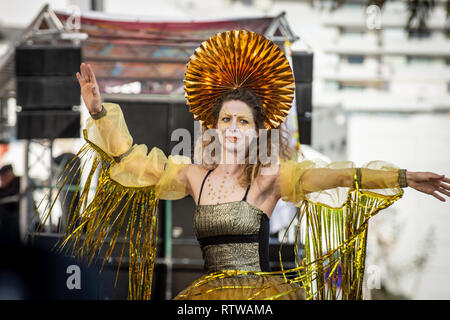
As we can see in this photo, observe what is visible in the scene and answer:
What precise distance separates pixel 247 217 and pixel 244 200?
0.26 ft

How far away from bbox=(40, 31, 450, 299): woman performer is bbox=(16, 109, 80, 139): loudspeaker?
250 cm

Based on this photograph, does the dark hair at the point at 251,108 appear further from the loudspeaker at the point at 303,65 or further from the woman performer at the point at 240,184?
the loudspeaker at the point at 303,65

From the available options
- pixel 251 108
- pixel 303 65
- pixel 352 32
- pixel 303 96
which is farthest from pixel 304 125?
pixel 352 32

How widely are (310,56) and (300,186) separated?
2.29 meters

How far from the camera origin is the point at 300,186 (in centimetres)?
265

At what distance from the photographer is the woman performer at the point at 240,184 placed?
101 inches

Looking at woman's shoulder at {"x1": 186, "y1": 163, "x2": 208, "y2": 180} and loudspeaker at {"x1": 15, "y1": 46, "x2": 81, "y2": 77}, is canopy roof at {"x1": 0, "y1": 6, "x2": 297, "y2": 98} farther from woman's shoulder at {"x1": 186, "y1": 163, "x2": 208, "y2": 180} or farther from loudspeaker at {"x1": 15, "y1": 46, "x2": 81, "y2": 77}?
woman's shoulder at {"x1": 186, "y1": 163, "x2": 208, "y2": 180}

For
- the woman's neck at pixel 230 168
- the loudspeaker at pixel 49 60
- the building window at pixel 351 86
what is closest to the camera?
the woman's neck at pixel 230 168

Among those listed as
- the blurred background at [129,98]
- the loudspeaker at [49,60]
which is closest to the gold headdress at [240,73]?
the blurred background at [129,98]

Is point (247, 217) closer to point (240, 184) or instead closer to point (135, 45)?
point (240, 184)

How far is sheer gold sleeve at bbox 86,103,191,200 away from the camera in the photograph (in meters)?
2.70

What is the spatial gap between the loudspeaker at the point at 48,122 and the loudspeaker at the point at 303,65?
185 centimetres

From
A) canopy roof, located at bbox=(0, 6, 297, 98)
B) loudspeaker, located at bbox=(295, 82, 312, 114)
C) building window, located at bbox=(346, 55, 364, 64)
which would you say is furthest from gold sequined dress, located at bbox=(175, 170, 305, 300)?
building window, located at bbox=(346, 55, 364, 64)

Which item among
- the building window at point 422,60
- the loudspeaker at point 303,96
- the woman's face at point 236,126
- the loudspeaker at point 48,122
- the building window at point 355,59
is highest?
the building window at point 355,59
